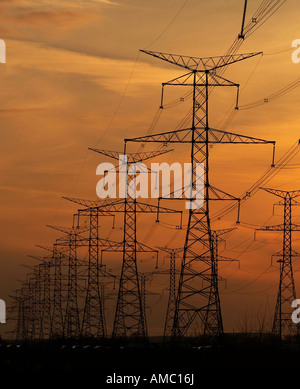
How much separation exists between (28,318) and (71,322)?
186ft

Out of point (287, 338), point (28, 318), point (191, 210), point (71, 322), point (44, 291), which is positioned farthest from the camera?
point (28, 318)

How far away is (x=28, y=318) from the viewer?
16838cm

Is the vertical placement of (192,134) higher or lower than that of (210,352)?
higher
